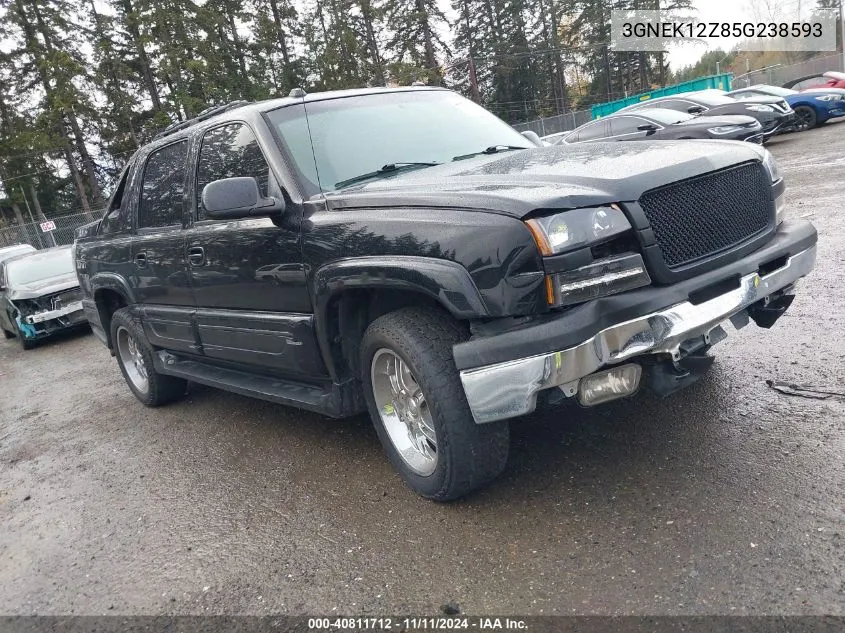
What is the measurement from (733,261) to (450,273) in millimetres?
1244

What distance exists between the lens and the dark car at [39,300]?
32.4ft

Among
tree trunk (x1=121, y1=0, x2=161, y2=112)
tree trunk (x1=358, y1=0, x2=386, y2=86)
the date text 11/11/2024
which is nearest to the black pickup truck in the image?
the date text 11/11/2024

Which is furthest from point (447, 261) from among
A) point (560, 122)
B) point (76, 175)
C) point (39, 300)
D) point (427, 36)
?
point (427, 36)

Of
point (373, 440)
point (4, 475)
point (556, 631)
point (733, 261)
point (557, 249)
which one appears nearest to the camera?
point (556, 631)

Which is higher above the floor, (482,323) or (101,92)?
(101,92)

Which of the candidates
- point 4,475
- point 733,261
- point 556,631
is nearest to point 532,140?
point 733,261

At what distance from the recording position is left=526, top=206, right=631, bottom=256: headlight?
236 centimetres

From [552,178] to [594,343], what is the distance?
0.72m

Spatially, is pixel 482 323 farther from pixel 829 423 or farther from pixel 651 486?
pixel 829 423

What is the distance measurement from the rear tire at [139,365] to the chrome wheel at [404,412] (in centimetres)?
276

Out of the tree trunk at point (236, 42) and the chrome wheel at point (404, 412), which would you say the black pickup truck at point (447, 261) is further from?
the tree trunk at point (236, 42)

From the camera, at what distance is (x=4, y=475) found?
467 cm

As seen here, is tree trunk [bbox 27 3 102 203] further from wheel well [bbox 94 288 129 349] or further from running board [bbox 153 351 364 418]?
running board [bbox 153 351 364 418]

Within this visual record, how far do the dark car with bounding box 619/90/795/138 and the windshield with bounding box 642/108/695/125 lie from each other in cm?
53
